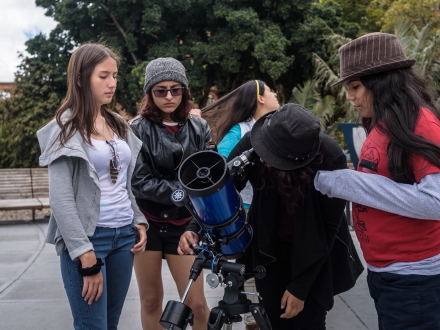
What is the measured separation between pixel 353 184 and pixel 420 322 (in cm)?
52

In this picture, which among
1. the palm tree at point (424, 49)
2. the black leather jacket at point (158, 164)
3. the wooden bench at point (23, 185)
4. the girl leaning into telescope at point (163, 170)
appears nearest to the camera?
the black leather jacket at point (158, 164)

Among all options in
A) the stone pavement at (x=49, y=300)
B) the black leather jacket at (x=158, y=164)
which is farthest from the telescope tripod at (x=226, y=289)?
the stone pavement at (x=49, y=300)

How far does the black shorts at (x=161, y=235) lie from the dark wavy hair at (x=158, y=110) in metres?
0.59

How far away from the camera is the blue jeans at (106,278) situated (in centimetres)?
229

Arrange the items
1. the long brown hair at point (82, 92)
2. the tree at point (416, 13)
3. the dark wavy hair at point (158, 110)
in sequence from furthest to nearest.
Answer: the tree at point (416, 13) → the dark wavy hair at point (158, 110) → the long brown hair at point (82, 92)

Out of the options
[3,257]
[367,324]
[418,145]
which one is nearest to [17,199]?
[3,257]

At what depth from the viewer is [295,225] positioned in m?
2.11

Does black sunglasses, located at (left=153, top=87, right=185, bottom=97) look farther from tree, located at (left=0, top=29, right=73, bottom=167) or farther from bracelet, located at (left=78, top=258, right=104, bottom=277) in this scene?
tree, located at (left=0, top=29, right=73, bottom=167)

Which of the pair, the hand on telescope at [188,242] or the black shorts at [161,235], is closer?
the hand on telescope at [188,242]

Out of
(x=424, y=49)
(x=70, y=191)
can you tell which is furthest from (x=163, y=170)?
(x=424, y=49)

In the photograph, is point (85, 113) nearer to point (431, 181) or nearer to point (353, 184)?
point (353, 184)

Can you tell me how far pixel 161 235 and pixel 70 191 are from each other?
0.85 m

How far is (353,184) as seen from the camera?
186cm

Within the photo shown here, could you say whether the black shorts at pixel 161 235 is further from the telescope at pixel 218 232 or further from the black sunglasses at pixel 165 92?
the telescope at pixel 218 232
